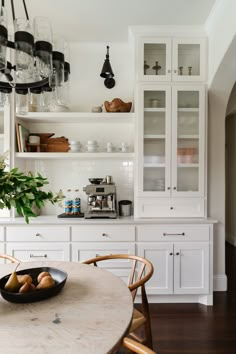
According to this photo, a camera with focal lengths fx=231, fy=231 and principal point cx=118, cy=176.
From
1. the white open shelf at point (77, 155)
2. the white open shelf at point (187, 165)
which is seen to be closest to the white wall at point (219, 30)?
the white open shelf at point (187, 165)

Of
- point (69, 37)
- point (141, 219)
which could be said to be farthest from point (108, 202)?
point (69, 37)

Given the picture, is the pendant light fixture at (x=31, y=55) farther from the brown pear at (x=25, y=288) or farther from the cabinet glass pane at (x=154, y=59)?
the cabinet glass pane at (x=154, y=59)

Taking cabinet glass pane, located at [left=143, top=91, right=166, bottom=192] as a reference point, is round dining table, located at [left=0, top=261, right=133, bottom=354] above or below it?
below

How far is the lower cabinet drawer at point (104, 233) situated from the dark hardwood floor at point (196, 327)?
0.81 meters

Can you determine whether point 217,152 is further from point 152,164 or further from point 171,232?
point 171,232

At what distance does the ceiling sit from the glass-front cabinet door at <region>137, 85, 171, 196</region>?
69 cm

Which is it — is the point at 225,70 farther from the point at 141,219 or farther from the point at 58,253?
the point at 58,253

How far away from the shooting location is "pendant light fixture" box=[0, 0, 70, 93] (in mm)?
1156

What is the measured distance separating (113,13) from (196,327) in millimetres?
3132

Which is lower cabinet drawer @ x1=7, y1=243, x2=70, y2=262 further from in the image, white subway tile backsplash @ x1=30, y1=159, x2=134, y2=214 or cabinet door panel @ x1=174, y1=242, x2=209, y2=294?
cabinet door panel @ x1=174, y1=242, x2=209, y2=294

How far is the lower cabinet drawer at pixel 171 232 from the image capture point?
94.1 inches

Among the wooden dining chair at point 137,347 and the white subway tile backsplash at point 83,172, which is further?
the white subway tile backsplash at point 83,172

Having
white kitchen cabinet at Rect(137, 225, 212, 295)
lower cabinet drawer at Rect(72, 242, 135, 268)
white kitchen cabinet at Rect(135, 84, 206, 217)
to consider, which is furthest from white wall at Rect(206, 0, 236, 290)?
lower cabinet drawer at Rect(72, 242, 135, 268)

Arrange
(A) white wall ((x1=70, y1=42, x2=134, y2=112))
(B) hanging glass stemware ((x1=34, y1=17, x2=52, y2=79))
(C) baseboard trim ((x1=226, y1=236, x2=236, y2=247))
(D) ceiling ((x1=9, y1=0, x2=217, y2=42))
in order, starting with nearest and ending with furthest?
(B) hanging glass stemware ((x1=34, y1=17, x2=52, y2=79)), (D) ceiling ((x1=9, y1=0, x2=217, y2=42)), (A) white wall ((x1=70, y1=42, x2=134, y2=112)), (C) baseboard trim ((x1=226, y1=236, x2=236, y2=247))
